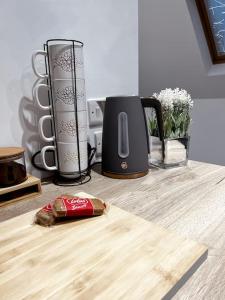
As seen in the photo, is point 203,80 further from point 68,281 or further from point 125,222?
point 68,281

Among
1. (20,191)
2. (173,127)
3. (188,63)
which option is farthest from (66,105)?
(188,63)

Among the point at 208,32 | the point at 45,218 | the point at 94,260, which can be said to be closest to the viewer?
the point at 94,260

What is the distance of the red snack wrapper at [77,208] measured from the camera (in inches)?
19.6

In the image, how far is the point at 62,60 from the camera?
69cm

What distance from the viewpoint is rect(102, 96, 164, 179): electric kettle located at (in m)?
0.77

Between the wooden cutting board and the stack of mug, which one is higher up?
the stack of mug

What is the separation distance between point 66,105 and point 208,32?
5.18ft

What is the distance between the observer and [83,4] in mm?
835

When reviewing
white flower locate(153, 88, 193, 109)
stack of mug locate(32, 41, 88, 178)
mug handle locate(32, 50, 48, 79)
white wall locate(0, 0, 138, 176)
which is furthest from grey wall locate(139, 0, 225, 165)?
mug handle locate(32, 50, 48, 79)

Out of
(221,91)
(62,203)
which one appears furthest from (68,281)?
(221,91)

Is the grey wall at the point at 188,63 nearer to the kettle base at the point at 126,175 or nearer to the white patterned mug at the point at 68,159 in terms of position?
the kettle base at the point at 126,175

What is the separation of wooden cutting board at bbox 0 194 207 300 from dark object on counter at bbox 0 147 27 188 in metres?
0.15

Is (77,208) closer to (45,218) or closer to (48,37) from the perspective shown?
(45,218)

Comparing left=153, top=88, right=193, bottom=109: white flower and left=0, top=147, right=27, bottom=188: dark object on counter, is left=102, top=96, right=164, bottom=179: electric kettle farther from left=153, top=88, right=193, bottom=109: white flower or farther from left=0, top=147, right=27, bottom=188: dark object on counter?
left=0, top=147, right=27, bottom=188: dark object on counter
